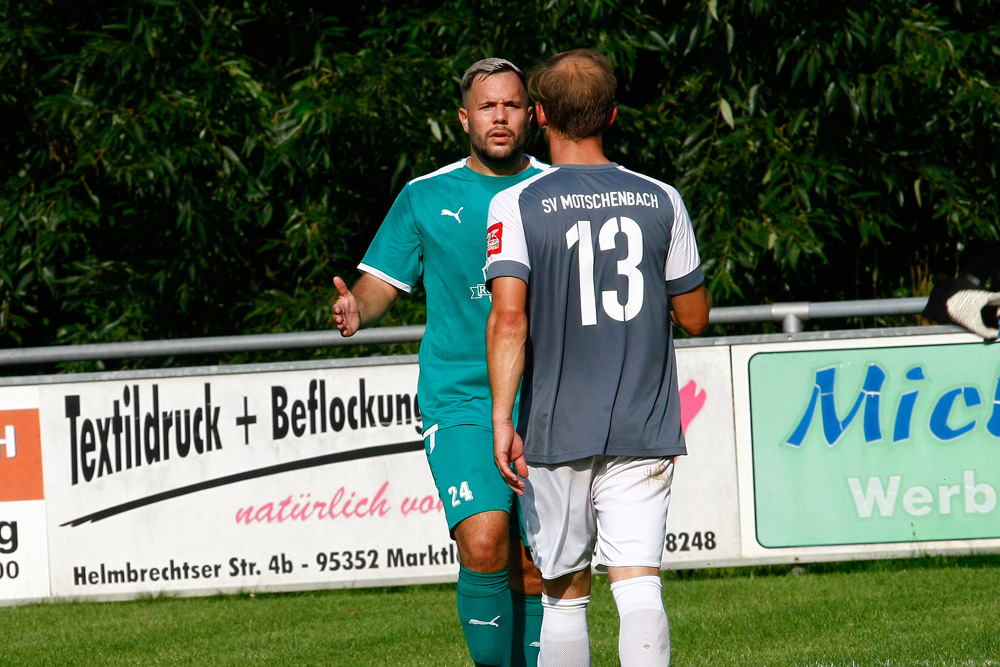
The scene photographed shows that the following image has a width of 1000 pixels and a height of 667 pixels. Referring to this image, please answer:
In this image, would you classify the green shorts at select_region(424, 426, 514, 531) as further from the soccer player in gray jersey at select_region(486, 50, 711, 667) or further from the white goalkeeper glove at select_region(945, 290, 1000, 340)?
the white goalkeeper glove at select_region(945, 290, 1000, 340)

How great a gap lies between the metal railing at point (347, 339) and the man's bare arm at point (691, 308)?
294 cm

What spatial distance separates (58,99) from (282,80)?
5.47ft

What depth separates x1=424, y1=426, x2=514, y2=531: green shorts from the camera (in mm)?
3768

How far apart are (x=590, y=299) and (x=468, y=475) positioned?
87 cm

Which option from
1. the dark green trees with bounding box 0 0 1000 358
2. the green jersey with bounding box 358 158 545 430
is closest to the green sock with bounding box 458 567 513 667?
the green jersey with bounding box 358 158 545 430

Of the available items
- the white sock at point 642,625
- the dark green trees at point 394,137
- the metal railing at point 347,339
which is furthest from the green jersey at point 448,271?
the dark green trees at point 394,137

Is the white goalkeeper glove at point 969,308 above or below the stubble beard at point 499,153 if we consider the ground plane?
below

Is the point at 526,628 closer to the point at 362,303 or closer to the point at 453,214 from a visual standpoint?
the point at 362,303

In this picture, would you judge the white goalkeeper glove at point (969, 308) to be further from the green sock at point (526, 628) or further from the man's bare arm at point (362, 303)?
the man's bare arm at point (362, 303)

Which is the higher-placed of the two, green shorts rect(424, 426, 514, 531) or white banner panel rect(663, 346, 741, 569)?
green shorts rect(424, 426, 514, 531)

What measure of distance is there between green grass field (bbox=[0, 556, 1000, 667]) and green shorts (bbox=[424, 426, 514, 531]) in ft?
4.39

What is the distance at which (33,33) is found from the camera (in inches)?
328

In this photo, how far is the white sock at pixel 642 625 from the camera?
3.19 meters

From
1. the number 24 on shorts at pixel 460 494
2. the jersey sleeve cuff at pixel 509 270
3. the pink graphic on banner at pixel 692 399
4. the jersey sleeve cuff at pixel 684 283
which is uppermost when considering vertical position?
the jersey sleeve cuff at pixel 509 270
